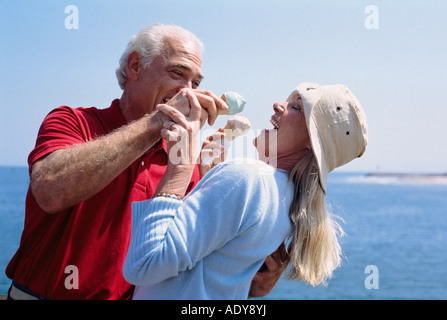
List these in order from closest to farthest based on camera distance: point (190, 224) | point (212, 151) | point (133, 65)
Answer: point (190, 224) < point (212, 151) < point (133, 65)

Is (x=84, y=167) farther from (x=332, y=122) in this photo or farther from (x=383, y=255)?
(x=383, y=255)

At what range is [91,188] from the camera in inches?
88.8

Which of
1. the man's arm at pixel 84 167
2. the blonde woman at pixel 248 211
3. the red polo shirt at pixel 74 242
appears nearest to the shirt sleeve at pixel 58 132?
the red polo shirt at pixel 74 242

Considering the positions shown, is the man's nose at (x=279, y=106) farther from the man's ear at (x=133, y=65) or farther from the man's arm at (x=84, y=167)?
the man's ear at (x=133, y=65)

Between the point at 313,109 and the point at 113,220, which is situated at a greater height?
the point at 313,109

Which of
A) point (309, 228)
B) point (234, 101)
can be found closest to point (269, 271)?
point (309, 228)

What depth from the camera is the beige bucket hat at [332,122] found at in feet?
7.71

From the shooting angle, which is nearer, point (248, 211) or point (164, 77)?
point (248, 211)

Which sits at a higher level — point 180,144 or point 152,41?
point 152,41

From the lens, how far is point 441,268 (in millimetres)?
32875

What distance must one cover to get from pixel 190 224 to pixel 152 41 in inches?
65.8
